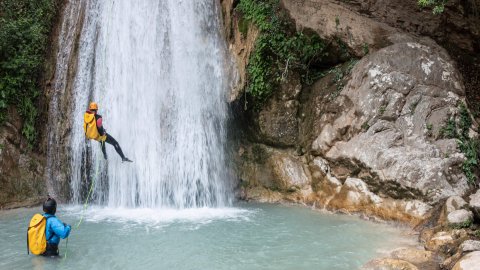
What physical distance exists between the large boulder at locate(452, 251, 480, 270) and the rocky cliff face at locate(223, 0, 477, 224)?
263cm

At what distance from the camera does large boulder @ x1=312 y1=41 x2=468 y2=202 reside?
8.71 meters

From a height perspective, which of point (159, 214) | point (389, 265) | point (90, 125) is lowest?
point (389, 265)

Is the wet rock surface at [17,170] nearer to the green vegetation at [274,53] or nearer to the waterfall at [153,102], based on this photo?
the waterfall at [153,102]

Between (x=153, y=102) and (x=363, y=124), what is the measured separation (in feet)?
17.7

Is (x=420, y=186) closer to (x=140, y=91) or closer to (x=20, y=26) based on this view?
(x=140, y=91)

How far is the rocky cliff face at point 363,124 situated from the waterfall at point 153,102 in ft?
2.57

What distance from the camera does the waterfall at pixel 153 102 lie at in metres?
11.1

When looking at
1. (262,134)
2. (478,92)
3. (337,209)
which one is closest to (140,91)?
(262,134)

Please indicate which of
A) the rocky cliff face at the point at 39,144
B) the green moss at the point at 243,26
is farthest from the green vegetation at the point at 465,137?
the rocky cliff face at the point at 39,144

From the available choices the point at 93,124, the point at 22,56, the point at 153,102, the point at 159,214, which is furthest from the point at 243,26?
the point at 22,56

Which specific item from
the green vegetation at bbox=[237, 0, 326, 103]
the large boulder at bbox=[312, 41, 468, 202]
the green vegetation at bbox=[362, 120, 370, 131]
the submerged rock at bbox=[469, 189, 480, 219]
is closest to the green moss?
the green vegetation at bbox=[237, 0, 326, 103]

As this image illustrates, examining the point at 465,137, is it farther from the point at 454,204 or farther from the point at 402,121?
the point at 454,204

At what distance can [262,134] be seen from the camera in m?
11.6

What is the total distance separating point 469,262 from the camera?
541cm
